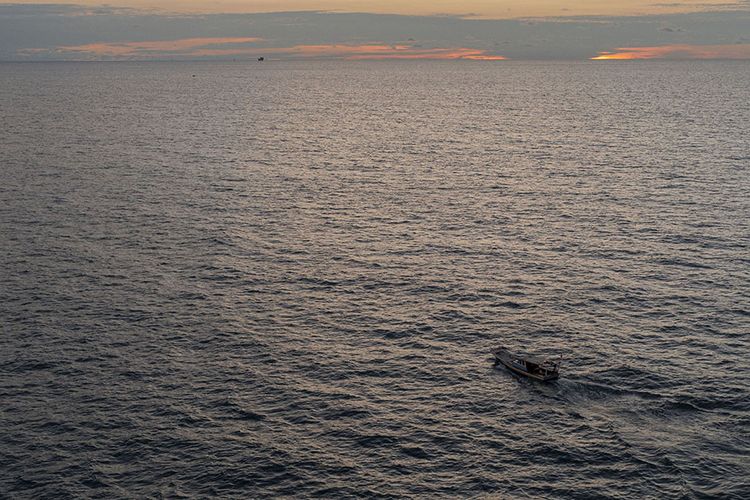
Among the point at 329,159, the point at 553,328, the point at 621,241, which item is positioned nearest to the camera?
the point at 553,328

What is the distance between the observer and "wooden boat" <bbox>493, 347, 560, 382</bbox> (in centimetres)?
6850

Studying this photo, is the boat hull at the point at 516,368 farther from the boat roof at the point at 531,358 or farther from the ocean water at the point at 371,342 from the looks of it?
the boat roof at the point at 531,358

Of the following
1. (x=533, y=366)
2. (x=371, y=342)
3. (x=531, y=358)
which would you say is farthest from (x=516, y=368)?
(x=371, y=342)

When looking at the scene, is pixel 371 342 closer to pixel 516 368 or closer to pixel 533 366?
pixel 516 368

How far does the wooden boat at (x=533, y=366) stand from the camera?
225 ft

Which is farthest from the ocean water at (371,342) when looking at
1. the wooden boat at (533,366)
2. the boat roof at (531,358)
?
the boat roof at (531,358)

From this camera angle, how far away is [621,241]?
11000cm

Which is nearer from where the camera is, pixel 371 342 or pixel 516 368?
pixel 516 368

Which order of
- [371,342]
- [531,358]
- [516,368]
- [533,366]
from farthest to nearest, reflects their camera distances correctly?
[371,342]
[531,358]
[516,368]
[533,366]

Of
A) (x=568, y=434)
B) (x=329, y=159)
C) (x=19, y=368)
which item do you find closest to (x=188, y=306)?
(x=19, y=368)

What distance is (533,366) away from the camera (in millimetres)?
69000

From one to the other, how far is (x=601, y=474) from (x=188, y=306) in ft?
163

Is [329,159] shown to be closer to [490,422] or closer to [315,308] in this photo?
[315,308]

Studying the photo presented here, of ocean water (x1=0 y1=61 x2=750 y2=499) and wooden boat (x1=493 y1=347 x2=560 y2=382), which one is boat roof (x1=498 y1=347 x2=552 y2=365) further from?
ocean water (x1=0 y1=61 x2=750 y2=499)
